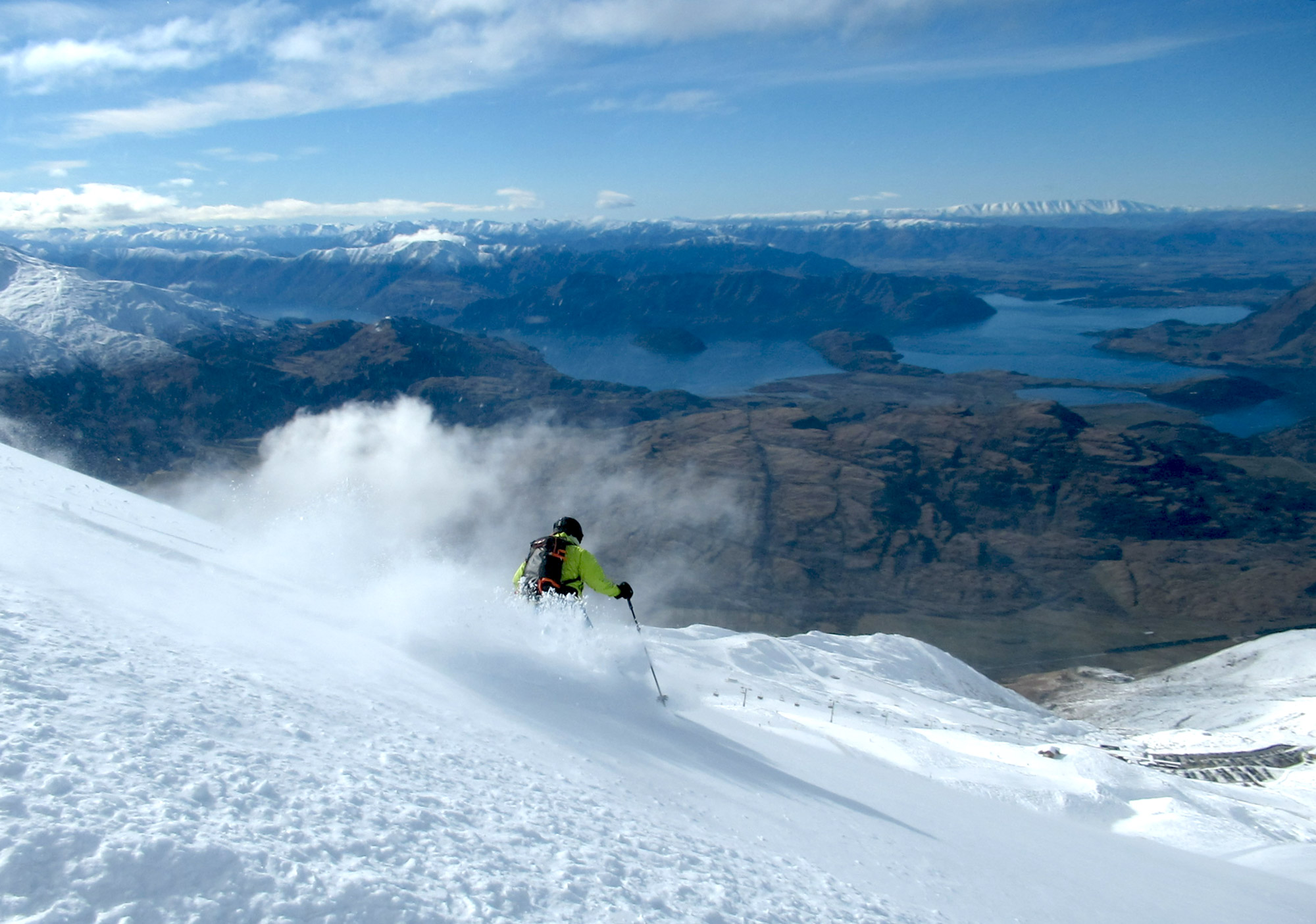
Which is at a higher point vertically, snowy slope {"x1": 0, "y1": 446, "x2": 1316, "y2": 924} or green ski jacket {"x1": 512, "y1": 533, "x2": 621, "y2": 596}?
green ski jacket {"x1": 512, "y1": 533, "x2": 621, "y2": 596}

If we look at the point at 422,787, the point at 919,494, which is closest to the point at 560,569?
the point at 422,787

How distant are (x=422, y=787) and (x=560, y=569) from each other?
6.33 meters

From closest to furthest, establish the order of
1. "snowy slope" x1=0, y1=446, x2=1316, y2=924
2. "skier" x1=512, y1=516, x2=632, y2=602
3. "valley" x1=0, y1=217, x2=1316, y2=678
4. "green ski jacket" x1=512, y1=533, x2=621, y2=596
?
"snowy slope" x1=0, y1=446, x2=1316, y2=924 < "skier" x1=512, y1=516, x2=632, y2=602 < "green ski jacket" x1=512, y1=533, x2=621, y2=596 < "valley" x1=0, y1=217, x2=1316, y2=678

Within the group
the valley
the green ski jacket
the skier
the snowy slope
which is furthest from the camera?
the valley

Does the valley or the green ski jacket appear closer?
the green ski jacket

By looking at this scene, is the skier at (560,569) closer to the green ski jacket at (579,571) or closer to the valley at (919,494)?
the green ski jacket at (579,571)

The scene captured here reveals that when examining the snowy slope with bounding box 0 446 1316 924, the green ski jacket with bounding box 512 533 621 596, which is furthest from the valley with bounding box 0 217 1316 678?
the green ski jacket with bounding box 512 533 621 596

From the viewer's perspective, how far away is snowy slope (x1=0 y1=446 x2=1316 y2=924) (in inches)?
154

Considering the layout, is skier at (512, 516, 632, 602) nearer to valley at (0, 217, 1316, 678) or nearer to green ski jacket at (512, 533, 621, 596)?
green ski jacket at (512, 533, 621, 596)

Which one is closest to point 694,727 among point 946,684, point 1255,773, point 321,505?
point 321,505

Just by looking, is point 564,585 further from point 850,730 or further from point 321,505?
point 321,505

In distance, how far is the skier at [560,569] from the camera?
38.3 feet

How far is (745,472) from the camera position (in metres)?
134

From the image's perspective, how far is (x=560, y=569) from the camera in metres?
11.8
